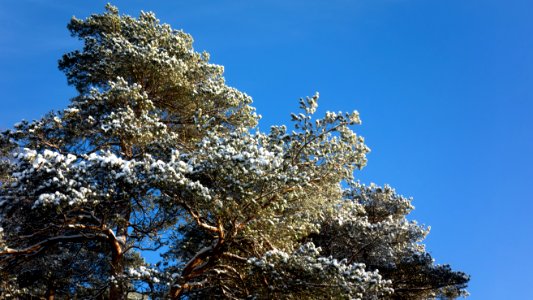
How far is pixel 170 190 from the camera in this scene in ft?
39.8

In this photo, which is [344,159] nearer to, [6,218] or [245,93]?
[245,93]

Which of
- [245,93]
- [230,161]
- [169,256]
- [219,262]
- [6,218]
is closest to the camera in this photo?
[230,161]

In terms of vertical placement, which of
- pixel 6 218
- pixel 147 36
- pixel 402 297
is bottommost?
pixel 6 218

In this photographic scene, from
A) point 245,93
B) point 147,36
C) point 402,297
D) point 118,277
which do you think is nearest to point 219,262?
point 118,277

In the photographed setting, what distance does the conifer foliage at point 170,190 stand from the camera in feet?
39.9

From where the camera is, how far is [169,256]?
52.7 feet

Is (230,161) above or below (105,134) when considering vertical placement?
below

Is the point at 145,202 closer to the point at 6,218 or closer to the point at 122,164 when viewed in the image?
the point at 122,164

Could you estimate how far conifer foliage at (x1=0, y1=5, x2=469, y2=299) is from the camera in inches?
479

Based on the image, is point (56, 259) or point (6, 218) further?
point (56, 259)

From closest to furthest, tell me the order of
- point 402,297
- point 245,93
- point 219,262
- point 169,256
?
point 219,262 < point 169,256 < point 245,93 < point 402,297

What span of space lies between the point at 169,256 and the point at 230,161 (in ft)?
19.4

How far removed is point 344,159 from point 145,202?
20.8 feet

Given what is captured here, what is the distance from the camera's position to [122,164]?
12234 mm
